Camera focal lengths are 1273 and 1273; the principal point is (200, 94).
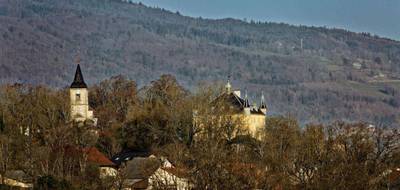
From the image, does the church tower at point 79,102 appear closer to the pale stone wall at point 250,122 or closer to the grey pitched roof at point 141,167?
the pale stone wall at point 250,122

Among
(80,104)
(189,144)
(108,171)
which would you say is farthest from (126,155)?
(80,104)

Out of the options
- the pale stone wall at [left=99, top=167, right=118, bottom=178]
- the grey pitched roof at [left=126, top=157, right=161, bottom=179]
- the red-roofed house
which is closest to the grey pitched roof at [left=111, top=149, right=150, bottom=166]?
the red-roofed house

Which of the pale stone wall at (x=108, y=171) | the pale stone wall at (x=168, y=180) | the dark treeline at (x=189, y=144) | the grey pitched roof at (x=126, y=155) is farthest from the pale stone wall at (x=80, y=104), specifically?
the pale stone wall at (x=168, y=180)

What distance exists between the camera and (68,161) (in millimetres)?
57125

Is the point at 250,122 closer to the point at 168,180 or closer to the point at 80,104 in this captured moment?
the point at 80,104

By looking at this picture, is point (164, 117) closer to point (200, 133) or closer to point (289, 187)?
point (200, 133)

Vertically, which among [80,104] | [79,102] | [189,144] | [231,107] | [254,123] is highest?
[231,107]

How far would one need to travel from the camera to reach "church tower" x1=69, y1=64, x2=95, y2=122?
89750 millimetres

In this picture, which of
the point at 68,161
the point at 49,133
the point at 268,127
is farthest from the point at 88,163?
the point at 268,127

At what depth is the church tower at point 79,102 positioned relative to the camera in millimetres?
89750

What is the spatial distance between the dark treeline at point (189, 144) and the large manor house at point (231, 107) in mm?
952

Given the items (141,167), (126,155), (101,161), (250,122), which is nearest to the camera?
(141,167)

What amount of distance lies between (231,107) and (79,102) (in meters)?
16.0

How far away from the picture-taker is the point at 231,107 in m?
80.3
